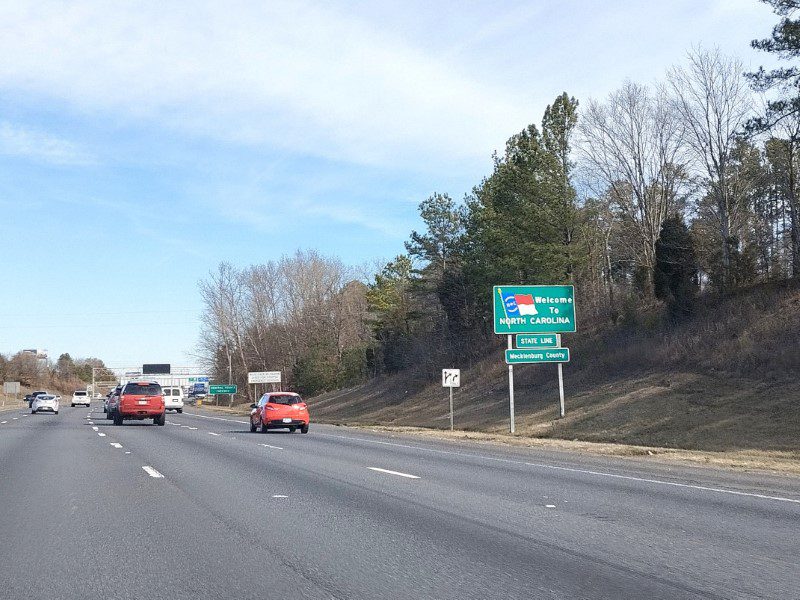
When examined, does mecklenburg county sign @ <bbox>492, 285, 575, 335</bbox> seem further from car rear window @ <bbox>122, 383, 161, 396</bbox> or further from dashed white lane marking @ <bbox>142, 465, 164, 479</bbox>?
dashed white lane marking @ <bbox>142, 465, 164, 479</bbox>

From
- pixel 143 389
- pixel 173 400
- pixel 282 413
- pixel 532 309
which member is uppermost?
pixel 532 309

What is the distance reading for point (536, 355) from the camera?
114 feet

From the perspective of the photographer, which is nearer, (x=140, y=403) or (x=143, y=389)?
(x=140, y=403)

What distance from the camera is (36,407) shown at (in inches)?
2699

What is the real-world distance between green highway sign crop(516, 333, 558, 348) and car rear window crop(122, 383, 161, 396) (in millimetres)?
17301

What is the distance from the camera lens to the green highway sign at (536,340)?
116ft

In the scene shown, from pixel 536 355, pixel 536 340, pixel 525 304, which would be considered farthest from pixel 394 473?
pixel 525 304

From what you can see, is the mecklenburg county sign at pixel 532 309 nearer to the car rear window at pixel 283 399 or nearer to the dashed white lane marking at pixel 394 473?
the car rear window at pixel 283 399

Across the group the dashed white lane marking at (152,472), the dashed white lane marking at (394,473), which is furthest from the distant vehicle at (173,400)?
the dashed white lane marking at (394,473)

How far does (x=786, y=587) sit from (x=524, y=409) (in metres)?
35.9

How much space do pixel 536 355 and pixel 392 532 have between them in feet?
82.8

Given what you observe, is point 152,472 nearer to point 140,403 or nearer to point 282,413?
point 282,413

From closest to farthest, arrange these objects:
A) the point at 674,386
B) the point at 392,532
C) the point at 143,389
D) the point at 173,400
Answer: the point at 392,532, the point at 674,386, the point at 143,389, the point at 173,400

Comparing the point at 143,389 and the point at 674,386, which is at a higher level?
the point at 143,389
